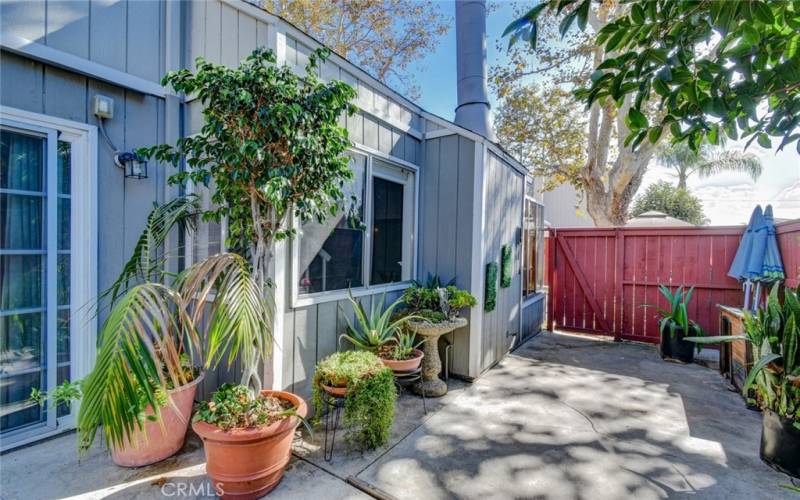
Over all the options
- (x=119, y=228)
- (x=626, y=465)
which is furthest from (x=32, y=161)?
(x=626, y=465)

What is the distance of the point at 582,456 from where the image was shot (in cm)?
255

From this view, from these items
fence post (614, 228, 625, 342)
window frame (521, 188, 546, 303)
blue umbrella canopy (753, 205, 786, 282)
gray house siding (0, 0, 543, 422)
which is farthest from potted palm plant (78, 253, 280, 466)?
fence post (614, 228, 625, 342)

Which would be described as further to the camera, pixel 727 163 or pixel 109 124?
pixel 727 163

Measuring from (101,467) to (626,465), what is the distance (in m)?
3.42

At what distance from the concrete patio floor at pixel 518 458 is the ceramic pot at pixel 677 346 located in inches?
44.5

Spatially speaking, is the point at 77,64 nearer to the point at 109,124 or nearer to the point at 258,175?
the point at 109,124

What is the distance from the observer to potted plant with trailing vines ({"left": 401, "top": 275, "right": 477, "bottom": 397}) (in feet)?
11.5

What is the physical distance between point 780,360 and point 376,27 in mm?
9762

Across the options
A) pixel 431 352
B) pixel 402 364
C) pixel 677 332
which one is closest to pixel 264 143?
pixel 402 364

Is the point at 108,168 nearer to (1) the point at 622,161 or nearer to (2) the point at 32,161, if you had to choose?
(2) the point at 32,161

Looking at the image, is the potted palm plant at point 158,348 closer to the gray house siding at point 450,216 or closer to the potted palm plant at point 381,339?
the potted palm plant at point 381,339

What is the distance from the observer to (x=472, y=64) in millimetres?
5207

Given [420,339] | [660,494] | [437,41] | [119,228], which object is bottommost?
[660,494]

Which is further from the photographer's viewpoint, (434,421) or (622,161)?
(622,161)
